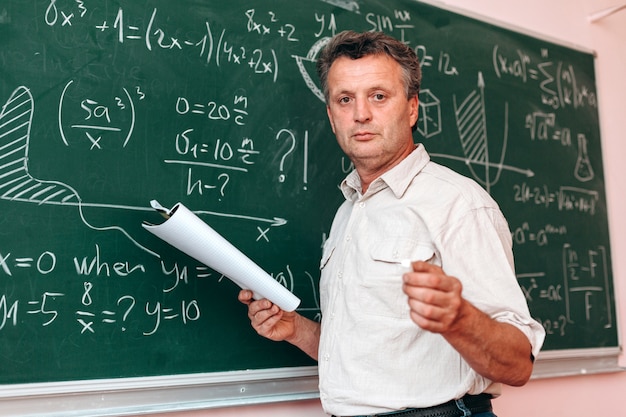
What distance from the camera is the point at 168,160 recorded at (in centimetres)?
193

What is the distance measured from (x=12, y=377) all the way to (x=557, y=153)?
2.33 meters

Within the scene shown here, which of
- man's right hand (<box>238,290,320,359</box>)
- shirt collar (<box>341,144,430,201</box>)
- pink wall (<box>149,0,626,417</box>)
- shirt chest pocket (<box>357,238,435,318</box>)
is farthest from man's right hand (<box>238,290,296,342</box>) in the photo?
pink wall (<box>149,0,626,417</box>)

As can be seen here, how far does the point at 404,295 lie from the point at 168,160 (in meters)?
0.82

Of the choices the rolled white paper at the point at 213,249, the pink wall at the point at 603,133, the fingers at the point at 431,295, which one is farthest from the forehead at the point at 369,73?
the pink wall at the point at 603,133

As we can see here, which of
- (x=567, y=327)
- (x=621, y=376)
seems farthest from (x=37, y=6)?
(x=621, y=376)

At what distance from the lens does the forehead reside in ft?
5.73

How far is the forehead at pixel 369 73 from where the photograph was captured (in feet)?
5.73

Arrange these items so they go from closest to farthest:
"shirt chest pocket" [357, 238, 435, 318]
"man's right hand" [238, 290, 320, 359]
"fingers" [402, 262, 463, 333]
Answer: "fingers" [402, 262, 463, 333], "shirt chest pocket" [357, 238, 435, 318], "man's right hand" [238, 290, 320, 359]

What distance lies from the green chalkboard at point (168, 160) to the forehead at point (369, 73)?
43 cm

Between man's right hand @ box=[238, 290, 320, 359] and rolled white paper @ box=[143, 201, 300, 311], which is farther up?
rolled white paper @ box=[143, 201, 300, 311]

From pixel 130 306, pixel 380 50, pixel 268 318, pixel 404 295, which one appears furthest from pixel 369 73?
pixel 130 306

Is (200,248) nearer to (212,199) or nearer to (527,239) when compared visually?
(212,199)

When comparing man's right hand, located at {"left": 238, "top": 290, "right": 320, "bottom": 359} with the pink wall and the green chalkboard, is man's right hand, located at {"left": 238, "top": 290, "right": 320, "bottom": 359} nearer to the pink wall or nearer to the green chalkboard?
the green chalkboard

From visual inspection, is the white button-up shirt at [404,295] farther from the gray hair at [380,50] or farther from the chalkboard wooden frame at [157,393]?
the chalkboard wooden frame at [157,393]
